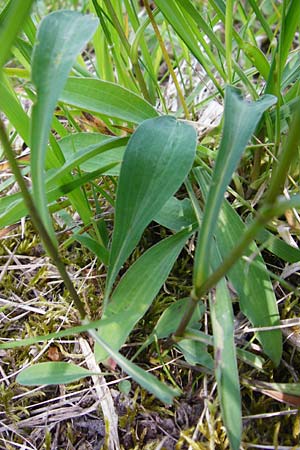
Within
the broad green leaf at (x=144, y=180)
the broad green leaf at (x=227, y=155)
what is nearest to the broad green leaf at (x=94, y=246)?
the broad green leaf at (x=144, y=180)

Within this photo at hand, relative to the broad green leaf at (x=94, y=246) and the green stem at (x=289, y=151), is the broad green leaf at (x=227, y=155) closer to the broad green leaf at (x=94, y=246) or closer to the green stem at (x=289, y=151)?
the green stem at (x=289, y=151)

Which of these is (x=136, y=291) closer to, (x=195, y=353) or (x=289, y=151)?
(x=195, y=353)

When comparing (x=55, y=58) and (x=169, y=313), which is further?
(x=169, y=313)

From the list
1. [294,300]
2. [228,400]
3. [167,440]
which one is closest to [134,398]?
[167,440]

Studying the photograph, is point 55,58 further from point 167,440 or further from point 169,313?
point 167,440

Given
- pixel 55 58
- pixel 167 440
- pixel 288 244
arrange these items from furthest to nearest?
1. pixel 288 244
2. pixel 167 440
3. pixel 55 58

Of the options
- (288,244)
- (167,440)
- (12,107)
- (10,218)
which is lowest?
(167,440)

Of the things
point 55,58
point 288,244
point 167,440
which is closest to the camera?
point 55,58

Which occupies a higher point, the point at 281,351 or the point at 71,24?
the point at 71,24
